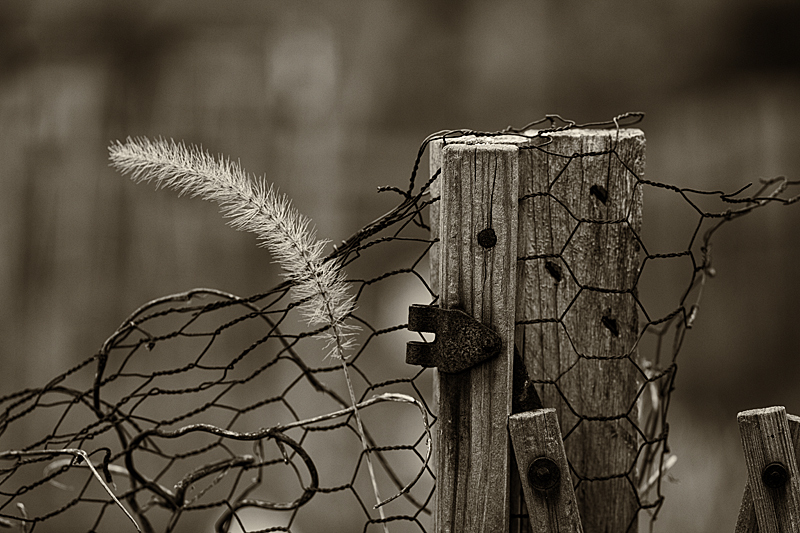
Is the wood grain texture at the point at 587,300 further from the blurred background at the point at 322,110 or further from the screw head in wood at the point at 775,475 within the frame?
the blurred background at the point at 322,110

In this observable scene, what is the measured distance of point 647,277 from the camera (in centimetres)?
389

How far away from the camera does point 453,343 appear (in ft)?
2.72

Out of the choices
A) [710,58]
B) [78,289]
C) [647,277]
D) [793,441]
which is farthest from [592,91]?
[793,441]

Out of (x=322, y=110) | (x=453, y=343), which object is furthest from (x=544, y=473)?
(x=322, y=110)

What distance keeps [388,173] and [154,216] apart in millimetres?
1307

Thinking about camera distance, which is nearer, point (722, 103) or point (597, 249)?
point (597, 249)

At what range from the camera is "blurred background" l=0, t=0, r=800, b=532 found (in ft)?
12.8

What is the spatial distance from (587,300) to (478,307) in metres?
0.17

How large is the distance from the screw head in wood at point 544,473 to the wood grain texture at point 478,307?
0.12 feet

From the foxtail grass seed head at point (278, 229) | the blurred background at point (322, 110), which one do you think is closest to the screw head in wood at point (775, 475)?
the foxtail grass seed head at point (278, 229)

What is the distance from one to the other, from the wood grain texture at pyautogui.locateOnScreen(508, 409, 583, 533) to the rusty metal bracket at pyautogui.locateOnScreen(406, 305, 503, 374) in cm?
8

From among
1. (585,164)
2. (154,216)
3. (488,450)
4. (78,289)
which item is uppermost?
(154,216)

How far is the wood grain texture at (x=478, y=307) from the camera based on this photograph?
2.71 ft

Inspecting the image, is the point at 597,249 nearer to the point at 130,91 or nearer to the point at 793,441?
the point at 793,441
